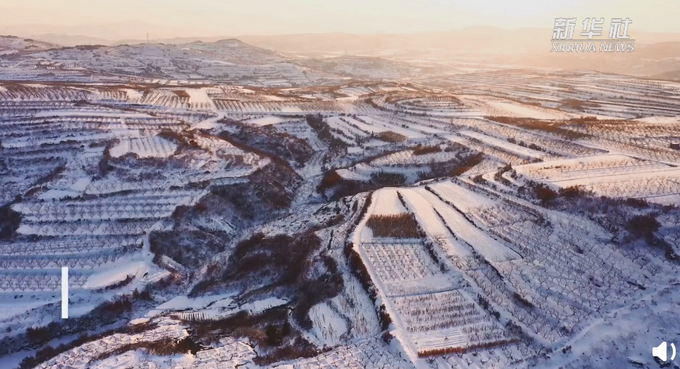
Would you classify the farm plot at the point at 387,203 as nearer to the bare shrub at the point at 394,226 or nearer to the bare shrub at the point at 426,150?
the bare shrub at the point at 394,226

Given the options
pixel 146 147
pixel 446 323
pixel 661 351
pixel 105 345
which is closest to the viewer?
pixel 661 351

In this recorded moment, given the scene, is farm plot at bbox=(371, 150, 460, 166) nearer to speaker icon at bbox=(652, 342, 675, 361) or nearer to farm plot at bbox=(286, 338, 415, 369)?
farm plot at bbox=(286, 338, 415, 369)

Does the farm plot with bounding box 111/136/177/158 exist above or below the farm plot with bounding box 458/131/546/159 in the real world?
below

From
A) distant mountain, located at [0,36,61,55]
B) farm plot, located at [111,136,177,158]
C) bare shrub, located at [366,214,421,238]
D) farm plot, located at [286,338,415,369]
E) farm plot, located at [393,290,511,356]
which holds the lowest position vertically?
farm plot, located at [286,338,415,369]

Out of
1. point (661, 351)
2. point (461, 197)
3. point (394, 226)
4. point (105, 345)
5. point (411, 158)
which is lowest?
point (105, 345)

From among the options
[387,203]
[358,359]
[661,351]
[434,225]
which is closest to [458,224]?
[434,225]

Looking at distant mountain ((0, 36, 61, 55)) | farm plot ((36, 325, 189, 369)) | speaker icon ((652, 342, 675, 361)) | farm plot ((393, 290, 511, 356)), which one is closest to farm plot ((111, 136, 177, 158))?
farm plot ((36, 325, 189, 369))

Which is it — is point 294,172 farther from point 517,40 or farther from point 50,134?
point 517,40

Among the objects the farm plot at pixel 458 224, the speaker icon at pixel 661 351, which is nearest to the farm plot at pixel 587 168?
the farm plot at pixel 458 224

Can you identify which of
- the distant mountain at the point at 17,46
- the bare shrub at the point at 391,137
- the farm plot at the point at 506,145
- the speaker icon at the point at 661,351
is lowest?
the speaker icon at the point at 661,351

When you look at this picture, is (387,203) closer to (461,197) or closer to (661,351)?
(461,197)

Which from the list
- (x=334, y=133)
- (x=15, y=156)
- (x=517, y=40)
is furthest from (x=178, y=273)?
(x=517, y=40)
